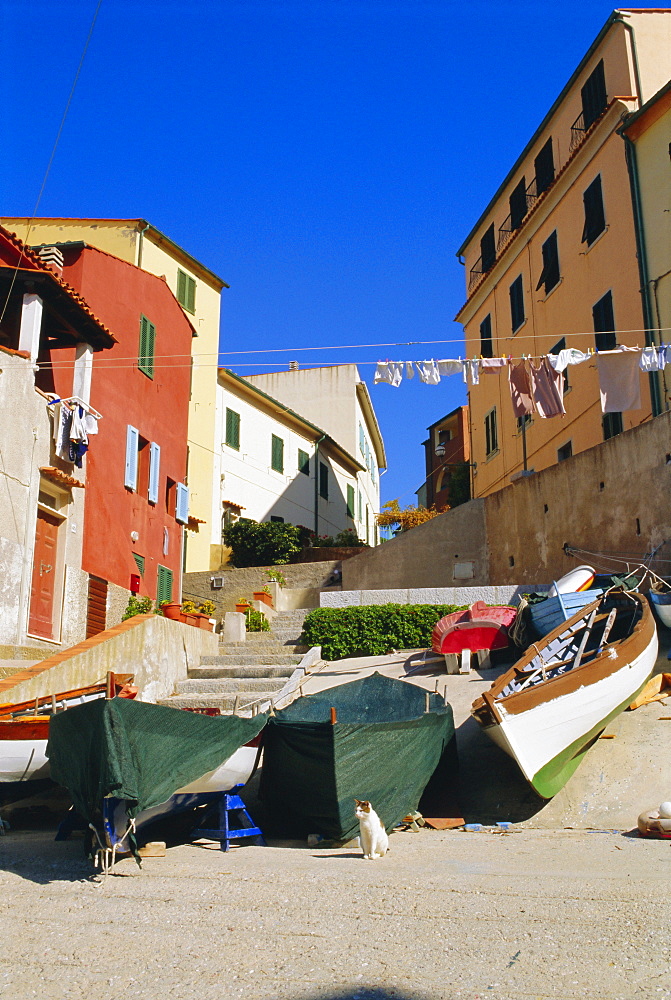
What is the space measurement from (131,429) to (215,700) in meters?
8.28

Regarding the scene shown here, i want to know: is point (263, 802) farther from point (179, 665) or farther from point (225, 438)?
point (225, 438)

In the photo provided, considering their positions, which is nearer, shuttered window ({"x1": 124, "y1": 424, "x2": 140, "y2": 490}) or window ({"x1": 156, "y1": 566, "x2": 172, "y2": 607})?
shuttered window ({"x1": 124, "y1": 424, "x2": 140, "y2": 490})

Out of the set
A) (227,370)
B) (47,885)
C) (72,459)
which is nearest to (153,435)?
(72,459)

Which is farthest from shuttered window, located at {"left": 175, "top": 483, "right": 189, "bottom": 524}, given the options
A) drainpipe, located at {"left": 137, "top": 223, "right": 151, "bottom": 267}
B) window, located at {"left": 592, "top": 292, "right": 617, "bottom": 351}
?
window, located at {"left": 592, "top": 292, "right": 617, "bottom": 351}

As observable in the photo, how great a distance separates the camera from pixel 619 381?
18.1 metres

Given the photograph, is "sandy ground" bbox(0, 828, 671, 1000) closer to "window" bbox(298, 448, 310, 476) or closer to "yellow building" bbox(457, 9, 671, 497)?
"yellow building" bbox(457, 9, 671, 497)

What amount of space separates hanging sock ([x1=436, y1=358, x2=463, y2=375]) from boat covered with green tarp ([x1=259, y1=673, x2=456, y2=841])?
24.7 feet

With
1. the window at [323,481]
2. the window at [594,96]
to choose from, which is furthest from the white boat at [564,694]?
the window at [323,481]

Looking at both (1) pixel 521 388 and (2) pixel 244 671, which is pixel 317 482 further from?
(2) pixel 244 671

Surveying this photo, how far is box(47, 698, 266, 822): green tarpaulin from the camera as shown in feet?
28.1

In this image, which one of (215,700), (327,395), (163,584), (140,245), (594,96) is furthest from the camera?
(327,395)

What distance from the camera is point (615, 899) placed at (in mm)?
7039

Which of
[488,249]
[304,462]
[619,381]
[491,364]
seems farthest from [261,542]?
[619,381]

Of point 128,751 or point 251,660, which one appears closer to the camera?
point 128,751
